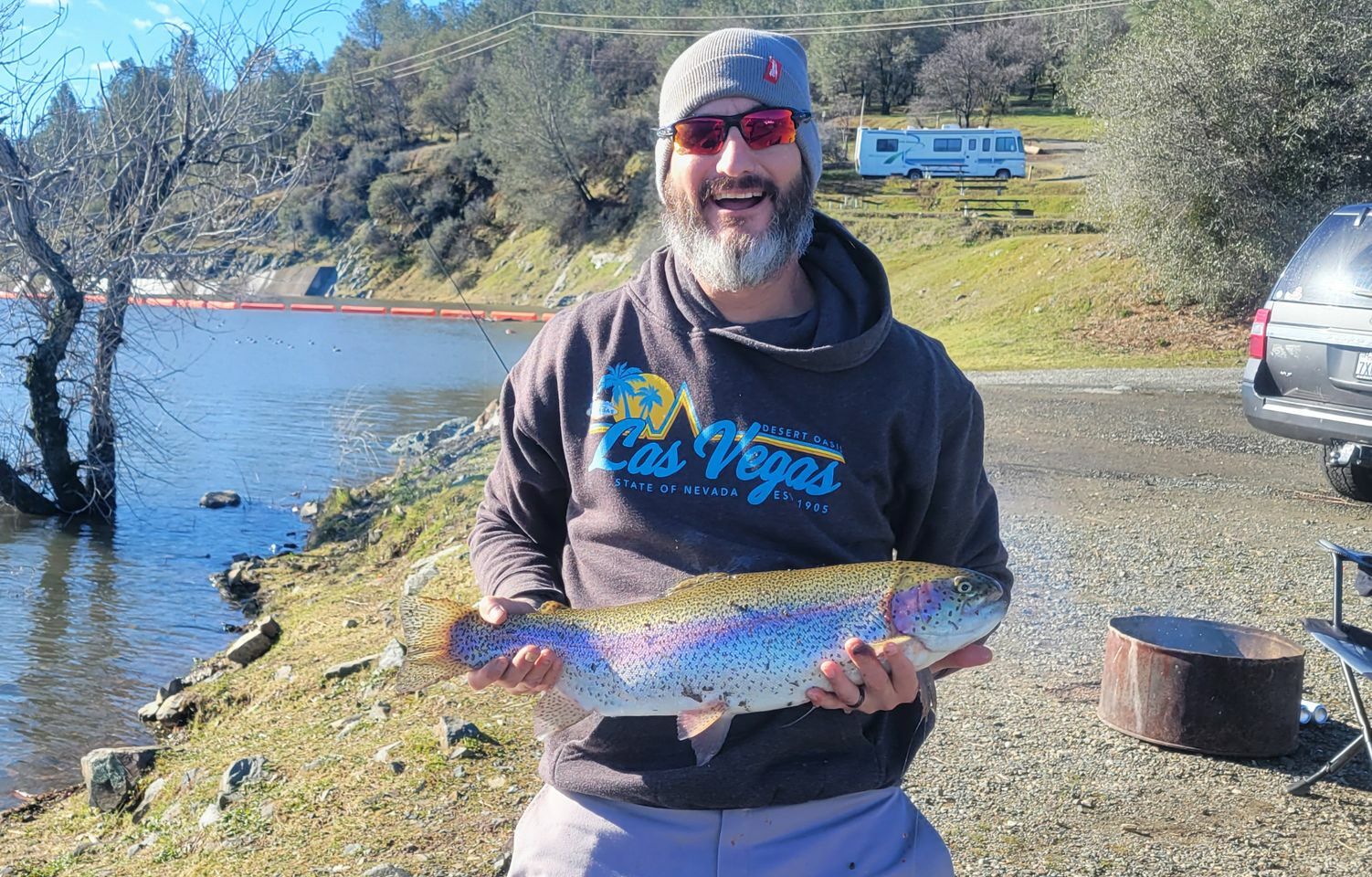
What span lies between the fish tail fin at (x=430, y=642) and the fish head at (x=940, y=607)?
97 cm

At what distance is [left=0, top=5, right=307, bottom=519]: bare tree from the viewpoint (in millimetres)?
15922

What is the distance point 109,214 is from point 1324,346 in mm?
14711

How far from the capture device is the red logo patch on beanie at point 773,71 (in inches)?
117

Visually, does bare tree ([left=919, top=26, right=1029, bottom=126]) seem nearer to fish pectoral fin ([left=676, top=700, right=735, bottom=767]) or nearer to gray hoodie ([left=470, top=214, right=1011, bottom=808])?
gray hoodie ([left=470, top=214, right=1011, bottom=808])

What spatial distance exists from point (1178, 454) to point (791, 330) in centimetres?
1238

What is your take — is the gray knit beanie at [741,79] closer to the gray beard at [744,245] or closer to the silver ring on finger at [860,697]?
the gray beard at [744,245]

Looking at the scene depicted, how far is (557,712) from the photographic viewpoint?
2.71 m

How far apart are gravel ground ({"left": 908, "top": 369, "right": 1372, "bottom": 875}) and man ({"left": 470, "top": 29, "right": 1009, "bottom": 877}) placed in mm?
2448

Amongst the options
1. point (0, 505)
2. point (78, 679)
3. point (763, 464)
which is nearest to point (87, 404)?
point (0, 505)

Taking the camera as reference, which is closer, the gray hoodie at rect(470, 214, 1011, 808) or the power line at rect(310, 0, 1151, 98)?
the gray hoodie at rect(470, 214, 1011, 808)

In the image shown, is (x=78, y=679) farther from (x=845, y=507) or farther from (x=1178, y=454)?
(x=1178, y=454)

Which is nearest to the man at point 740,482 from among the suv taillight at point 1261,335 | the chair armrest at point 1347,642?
the chair armrest at point 1347,642

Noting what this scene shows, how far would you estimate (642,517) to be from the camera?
2.72m

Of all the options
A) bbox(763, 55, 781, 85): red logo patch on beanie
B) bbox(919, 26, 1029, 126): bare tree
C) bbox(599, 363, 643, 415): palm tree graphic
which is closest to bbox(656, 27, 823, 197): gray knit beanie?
Answer: bbox(763, 55, 781, 85): red logo patch on beanie
